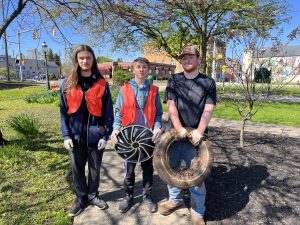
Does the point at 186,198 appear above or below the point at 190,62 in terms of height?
below

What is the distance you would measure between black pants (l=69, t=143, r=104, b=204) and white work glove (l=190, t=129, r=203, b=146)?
112cm

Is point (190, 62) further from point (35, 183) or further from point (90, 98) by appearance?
point (35, 183)

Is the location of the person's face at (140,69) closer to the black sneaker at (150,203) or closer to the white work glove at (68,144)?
the white work glove at (68,144)

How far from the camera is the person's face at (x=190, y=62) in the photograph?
3.07 meters

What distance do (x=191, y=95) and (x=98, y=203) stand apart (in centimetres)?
175

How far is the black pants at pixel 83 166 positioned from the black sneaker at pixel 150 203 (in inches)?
25.3

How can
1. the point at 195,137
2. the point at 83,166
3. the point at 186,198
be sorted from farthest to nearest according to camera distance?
1. the point at 186,198
2. the point at 83,166
3. the point at 195,137

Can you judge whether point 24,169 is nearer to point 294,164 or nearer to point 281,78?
point 294,164

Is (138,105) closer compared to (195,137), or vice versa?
(195,137)

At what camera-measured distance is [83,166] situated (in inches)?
139

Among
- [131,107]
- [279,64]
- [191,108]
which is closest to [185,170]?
[191,108]

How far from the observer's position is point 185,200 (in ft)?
12.3

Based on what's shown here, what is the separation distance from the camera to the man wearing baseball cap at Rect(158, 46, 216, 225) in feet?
10.1

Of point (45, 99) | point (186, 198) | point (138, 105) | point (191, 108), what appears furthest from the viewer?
point (45, 99)
